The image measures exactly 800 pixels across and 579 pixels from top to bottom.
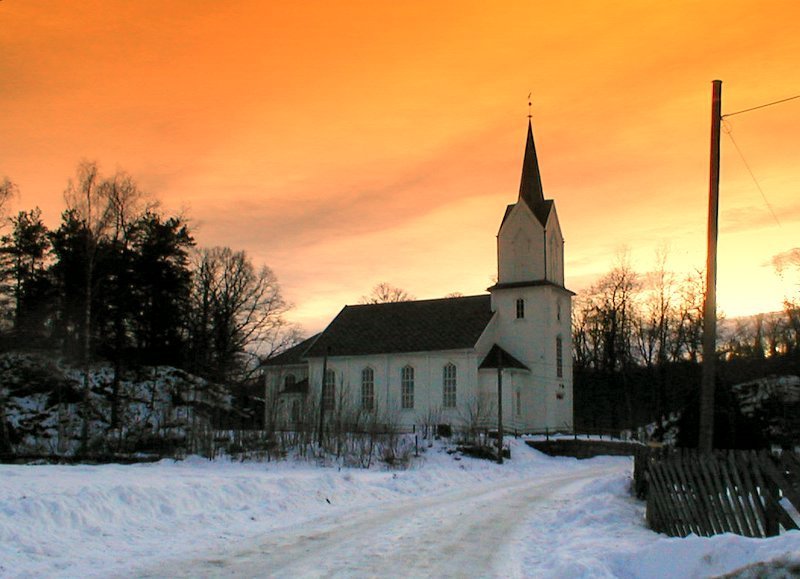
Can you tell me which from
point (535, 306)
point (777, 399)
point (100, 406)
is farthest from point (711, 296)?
point (100, 406)

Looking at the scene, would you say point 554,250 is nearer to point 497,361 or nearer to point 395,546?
point 497,361

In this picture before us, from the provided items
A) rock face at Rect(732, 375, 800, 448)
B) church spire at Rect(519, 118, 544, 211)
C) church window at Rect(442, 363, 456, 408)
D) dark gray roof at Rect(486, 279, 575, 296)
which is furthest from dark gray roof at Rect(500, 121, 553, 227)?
rock face at Rect(732, 375, 800, 448)

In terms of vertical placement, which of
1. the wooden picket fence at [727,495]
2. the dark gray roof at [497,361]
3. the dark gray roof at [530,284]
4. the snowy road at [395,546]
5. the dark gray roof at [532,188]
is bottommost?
the snowy road at [395,546]

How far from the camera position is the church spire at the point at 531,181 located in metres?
55.9

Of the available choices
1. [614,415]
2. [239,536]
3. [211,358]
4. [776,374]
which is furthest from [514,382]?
[239,536]

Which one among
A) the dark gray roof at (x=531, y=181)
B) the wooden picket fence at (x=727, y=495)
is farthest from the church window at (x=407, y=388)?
the wooden picket fence at (x=727, y=495)

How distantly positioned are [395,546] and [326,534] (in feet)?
5.88

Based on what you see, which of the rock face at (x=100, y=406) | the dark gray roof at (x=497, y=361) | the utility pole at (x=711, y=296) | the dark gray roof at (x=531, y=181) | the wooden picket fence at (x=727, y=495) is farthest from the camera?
the dark gray roof at (x=531, y=181)

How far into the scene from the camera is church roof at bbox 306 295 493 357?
176ft

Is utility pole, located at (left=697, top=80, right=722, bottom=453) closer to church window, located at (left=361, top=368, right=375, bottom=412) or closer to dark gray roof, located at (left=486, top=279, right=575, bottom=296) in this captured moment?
dark gray roof, located at (left=486, top=279, right=575, bottom=296)

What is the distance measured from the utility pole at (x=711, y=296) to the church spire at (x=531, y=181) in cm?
3804

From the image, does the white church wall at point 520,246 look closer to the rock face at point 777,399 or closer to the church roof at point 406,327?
the church roof at point 406,327

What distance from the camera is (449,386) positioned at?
52.3 m

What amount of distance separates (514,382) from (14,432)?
28543 mm
